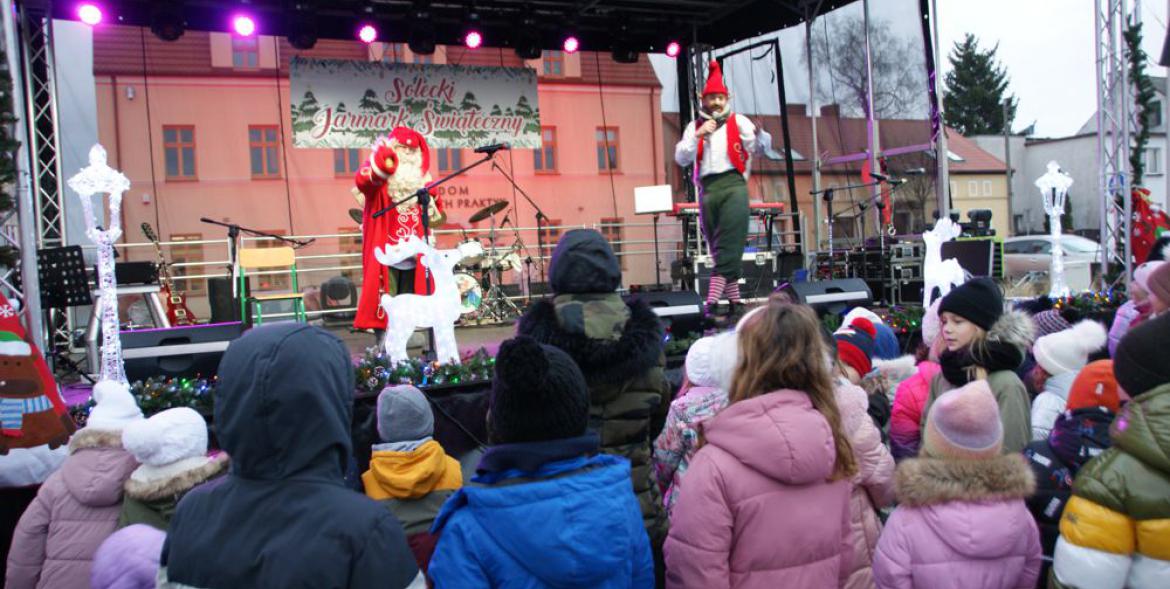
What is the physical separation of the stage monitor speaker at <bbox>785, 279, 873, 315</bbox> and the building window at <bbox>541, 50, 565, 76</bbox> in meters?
8.10

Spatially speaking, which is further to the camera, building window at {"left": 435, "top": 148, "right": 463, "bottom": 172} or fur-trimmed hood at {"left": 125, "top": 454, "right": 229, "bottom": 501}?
building window at {"left": 435, "top": 148, "right": 463, "bottom": 172}

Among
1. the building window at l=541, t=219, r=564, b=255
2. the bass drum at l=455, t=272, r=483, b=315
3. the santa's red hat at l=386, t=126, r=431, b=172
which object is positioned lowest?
the bass drum at l=455, t=272, r=483, b=315

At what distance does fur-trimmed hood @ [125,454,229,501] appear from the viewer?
2.18 meters

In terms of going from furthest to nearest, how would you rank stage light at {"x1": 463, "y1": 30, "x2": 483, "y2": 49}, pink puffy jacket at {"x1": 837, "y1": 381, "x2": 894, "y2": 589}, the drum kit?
1. stage light at {"x1": 463, "y1": 30, "x2": 483, "y2": 49}
2. the drum kit
3. pink puffy jacket at {"x1": 837, "y1": 381, "x2": 894, "y2": 589}

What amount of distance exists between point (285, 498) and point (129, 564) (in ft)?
2.02

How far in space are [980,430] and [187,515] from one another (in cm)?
172

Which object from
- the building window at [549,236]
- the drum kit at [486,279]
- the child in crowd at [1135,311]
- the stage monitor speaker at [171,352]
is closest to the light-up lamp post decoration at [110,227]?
the stage monitor speaker at [171,352]

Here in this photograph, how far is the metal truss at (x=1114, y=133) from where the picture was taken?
24.7ft

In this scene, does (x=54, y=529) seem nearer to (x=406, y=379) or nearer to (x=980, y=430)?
(x=406, y=379)

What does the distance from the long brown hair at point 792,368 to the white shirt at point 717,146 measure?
4716mm

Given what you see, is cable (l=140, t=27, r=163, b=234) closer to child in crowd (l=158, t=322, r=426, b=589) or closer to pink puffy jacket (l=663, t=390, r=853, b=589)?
child in crowd (l=158, t=322, r=426, b=589)

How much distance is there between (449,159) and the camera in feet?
47.3

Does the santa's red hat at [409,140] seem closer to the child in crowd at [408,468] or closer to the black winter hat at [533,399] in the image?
the child in crowd at [408,468]

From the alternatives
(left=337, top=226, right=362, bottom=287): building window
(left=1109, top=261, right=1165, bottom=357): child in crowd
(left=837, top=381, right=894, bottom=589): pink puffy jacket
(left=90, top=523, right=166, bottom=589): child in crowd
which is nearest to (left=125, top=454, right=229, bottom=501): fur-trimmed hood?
(left=90, top=523, right=166, bottom=589): child in crowd
